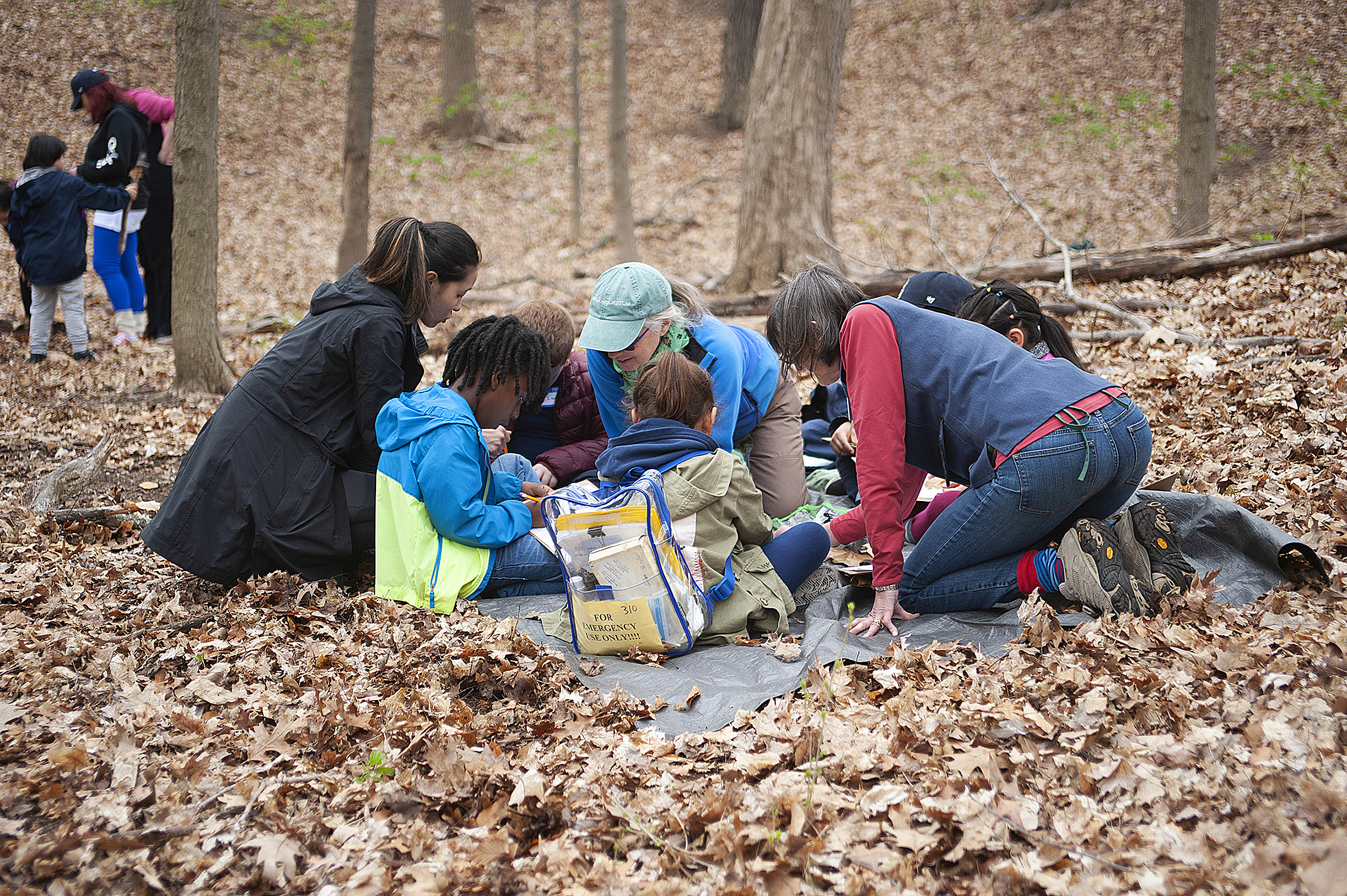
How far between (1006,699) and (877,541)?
79cm

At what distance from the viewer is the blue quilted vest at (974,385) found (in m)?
3.15

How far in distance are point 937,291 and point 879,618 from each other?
1.77m

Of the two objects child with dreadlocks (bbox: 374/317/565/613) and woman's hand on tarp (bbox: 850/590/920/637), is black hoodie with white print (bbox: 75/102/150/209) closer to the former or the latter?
child with dreadlocks (bbox: 374/317/565/613)

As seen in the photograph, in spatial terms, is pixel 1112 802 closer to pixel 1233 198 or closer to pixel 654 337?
pixel 654 337

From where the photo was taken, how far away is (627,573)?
3.20m

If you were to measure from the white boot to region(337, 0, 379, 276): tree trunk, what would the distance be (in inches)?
103

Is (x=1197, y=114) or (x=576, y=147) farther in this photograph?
(x=576, y=147)

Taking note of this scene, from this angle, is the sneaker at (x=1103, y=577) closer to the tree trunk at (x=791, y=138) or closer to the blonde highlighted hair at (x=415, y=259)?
the blonde highlighted hair at (x=415, y=259)

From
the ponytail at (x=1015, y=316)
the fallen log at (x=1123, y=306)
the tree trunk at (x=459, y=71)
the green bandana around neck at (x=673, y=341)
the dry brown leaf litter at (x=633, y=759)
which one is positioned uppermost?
the tree trunk at (x=459, y=71)

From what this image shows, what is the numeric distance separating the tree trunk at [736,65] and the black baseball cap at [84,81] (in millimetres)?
11261

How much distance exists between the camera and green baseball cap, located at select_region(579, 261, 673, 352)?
13.4 ft

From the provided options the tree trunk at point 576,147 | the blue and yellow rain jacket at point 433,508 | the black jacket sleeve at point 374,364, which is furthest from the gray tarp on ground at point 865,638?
the tree trunk at point 576,147

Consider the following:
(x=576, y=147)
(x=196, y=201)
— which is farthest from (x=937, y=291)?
(x=576, y=147)

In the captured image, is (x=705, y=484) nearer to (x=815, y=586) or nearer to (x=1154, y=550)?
(x=815, y=586)
